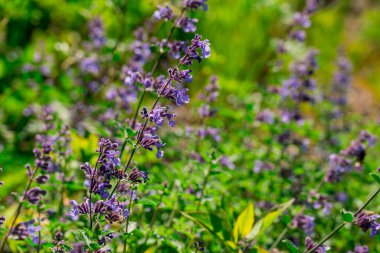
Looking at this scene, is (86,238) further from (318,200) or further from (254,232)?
(318,200)

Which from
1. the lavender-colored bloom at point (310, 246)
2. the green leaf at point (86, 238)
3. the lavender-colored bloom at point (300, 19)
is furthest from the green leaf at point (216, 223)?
the lavender-colored bloom at point (300, 19)

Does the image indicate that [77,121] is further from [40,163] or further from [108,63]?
[40,163]

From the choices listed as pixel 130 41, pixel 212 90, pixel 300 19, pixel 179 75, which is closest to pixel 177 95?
pixel 179 75

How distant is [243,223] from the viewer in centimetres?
282

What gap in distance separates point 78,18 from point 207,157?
626cm

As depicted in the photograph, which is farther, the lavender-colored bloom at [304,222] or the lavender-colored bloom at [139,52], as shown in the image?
the lavender-colored bloom at [139,52]

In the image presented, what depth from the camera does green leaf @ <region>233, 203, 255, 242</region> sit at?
280cm

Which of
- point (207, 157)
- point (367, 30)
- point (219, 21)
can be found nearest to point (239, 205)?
point (207, 157)

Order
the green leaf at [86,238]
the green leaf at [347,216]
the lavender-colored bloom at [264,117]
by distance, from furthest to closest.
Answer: the lavender-colored bloom at [264,117] < the green leaf at [347,216] < the green leaf at [86,238]

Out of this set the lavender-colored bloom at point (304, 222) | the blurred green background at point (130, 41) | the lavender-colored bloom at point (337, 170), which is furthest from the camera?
the blurred green background at point (130, 41)

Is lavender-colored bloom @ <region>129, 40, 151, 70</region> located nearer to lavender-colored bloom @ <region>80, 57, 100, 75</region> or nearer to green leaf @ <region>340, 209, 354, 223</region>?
lavender-colored bloom @ <region>80, 57, 100, 75</region>

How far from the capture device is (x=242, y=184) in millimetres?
3768

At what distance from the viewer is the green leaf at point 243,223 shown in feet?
9.20

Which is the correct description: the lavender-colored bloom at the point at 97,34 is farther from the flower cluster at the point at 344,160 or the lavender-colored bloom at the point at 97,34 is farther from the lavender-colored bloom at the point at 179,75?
the lavender-colored bloom at the point at 179,75
